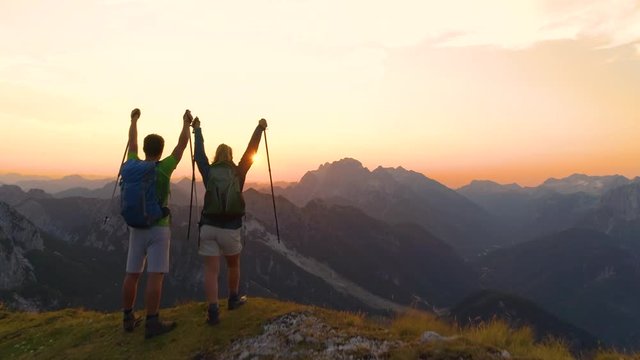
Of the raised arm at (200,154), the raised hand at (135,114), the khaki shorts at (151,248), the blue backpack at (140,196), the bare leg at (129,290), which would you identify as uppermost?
the raised hand at (135,114)

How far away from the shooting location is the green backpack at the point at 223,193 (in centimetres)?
1127

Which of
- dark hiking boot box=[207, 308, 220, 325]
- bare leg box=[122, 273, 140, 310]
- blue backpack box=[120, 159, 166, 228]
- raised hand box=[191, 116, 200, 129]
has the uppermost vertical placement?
raised hand box=[191, 116, 200, 129]

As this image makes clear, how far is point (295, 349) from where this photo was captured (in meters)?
9.89

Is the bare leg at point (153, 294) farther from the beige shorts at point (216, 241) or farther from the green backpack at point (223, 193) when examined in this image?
the green backpack at point (223, 193)

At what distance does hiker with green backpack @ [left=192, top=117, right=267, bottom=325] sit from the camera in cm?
1135

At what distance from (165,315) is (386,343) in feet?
20.7

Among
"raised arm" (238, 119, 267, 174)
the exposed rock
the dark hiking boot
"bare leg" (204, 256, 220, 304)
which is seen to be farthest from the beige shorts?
the exposed rock

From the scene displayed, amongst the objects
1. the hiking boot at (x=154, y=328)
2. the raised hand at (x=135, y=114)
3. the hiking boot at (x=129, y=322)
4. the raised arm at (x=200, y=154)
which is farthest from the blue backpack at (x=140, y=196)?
the hiking boot at (x=129, y=322)

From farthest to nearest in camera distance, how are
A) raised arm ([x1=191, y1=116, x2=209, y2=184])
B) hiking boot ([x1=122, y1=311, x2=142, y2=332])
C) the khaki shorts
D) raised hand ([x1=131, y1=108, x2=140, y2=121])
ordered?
raised hand ([x1=131, y1=108, x2=140, y2=121]), hiking boot ([x1=122, y1=311, x2=142, y2=332]), raised arm ([x1=191, y1=116, x2=209, y2=184]), the khaki shorts

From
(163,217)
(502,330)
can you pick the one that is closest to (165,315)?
(163,217)

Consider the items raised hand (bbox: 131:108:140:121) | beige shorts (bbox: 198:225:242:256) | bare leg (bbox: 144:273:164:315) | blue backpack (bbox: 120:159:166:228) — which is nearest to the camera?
blue backpack (bbox: 120:159:166:228)

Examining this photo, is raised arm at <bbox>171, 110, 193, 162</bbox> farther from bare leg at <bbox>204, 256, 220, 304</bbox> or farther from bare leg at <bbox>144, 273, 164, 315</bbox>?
bare leg at <bbox>144, 273, 164, 315</bbox>

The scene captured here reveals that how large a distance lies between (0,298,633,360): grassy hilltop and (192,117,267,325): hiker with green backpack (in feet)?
3.01

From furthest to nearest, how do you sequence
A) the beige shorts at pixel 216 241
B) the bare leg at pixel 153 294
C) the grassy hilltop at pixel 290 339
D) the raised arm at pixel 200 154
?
the raised arm at pixel 200 154 < the beige shorts at pixel 216 241 < the bare leg at pixel 153 294 < the grassy hilltop at pixel 290 339
